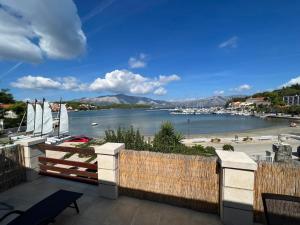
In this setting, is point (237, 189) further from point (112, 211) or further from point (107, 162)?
point (107, 162)

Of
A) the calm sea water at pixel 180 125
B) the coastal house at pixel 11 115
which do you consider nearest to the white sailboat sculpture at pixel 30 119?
the calm sea water at pixel 180 125

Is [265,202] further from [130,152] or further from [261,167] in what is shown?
[130,152]

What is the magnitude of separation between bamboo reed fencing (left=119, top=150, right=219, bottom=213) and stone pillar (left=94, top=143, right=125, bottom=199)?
14 cm

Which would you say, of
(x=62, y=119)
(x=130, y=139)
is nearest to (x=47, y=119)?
(x=62, y=119)

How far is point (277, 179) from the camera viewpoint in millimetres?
3203

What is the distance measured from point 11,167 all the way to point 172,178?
402 cm

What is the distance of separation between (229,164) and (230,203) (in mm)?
693

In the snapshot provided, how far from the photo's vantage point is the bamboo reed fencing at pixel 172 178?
144 inches

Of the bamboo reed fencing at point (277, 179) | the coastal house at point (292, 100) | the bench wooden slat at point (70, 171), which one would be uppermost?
the coastal house at point (292, 100)

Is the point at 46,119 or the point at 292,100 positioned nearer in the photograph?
the point at 46,119

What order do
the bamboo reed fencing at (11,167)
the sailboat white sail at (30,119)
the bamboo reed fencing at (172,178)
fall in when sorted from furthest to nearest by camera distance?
the sailboat white sail at (30,119)
the bamboo reed fencing at (11,167)
the bamboo reed fencing at (172,178)

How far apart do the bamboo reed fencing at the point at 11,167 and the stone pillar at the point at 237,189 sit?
193 inches

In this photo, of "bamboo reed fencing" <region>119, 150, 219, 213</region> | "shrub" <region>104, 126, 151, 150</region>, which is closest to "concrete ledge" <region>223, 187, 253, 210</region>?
"bamboo reed fencing" <region>119, 150, 219, 213</region>

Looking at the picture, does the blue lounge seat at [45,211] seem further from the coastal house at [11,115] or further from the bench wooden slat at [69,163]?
the coastal house at [11,115]
